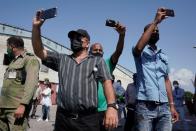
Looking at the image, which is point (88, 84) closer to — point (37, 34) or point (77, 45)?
point (77, 45)

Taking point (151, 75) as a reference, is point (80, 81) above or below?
below

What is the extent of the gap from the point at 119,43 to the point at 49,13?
1173mm

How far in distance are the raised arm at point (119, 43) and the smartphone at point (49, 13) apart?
2.88ft

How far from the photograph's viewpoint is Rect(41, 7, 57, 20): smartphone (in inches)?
150

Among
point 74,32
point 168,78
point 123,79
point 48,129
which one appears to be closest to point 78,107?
point 74,32

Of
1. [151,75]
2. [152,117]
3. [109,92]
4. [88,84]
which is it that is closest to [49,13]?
[88,84]

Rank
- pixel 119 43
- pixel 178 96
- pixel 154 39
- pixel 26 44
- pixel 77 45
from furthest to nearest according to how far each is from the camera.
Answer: pixel 26 44
pixel 178 96
pixel 154 39
pixel 119 43
pixel 77 45

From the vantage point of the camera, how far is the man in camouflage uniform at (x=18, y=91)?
208 inches

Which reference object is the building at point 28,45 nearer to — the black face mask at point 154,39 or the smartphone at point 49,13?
the black face mask at point 154,39

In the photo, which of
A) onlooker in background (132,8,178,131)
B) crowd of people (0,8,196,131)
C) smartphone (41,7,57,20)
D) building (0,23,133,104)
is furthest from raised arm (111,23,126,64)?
building (0,23,133,104)

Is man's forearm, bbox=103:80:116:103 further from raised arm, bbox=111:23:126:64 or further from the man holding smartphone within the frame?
raised arm, bbox=111:23:126:64

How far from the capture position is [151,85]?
15.1 feet

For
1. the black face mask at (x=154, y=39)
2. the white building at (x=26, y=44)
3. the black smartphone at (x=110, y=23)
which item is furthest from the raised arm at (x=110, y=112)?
the white building at (x=26, y=44)

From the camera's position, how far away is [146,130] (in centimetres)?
448
